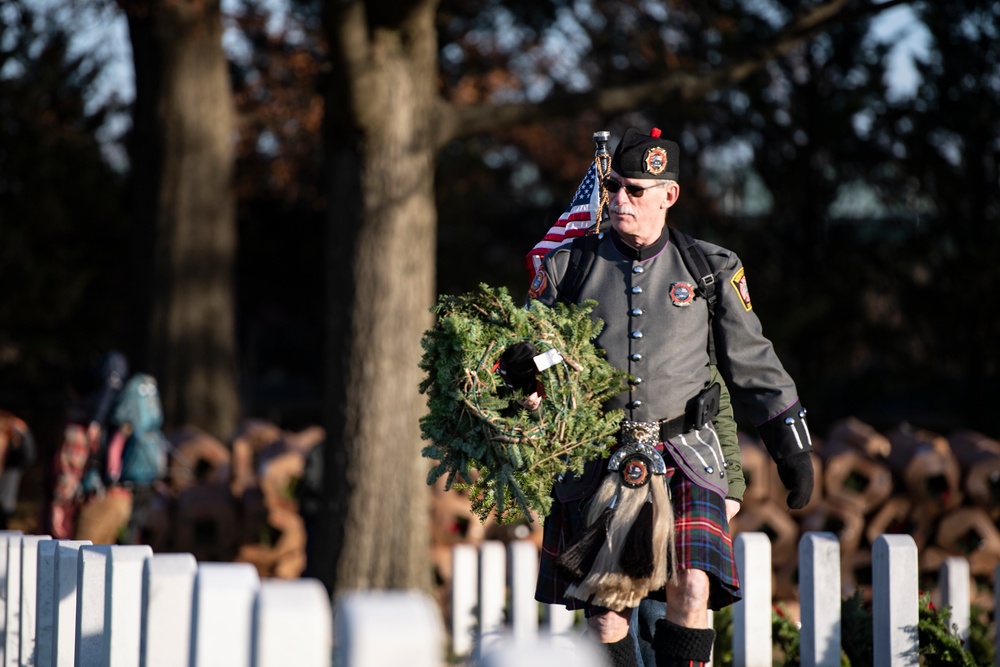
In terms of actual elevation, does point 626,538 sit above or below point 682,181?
below

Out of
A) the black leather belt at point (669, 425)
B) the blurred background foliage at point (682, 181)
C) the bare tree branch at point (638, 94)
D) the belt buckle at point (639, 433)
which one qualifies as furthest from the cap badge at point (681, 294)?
the blurred background foliage at point (682, 181)

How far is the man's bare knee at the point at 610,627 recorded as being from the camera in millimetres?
3803

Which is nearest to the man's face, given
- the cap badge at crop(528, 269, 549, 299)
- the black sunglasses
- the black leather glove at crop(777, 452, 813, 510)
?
the black sunglasses

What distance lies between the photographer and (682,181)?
50.4 ft

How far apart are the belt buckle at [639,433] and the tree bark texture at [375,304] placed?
408 cm

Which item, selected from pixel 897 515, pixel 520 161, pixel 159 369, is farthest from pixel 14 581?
pixel 520 161

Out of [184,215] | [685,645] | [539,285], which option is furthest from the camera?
[184,215]

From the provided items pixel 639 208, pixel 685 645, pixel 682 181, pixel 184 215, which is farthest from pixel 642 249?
pixel 682 181

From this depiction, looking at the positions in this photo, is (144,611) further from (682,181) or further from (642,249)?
(682,181)

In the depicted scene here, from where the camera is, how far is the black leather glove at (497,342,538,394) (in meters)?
3.65

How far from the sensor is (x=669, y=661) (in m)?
3.81

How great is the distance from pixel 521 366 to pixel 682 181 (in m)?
12.1

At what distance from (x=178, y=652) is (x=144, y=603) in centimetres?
23

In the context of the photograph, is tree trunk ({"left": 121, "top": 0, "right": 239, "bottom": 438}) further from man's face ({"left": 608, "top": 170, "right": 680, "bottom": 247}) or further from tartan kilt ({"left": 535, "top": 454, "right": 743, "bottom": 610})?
tartan kilt ({"left": 535, "top": 454, "right": 743, "bottom": 610})
